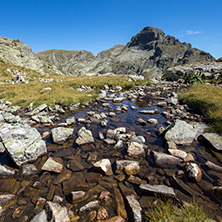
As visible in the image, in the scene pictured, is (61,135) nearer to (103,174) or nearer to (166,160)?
(103,174)

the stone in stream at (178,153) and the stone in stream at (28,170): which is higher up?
the stone in stream at (178,153)

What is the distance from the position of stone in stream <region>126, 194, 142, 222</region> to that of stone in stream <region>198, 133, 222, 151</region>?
6245 mm

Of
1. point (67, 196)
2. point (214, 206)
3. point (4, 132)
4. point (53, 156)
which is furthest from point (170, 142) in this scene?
point (4, 132)

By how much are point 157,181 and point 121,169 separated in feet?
5.47

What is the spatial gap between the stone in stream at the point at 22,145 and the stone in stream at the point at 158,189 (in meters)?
5.64

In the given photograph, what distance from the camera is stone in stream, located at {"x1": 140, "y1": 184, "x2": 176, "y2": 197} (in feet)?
14.5

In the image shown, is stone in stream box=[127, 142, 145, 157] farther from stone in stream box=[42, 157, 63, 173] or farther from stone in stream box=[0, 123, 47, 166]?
stone in stream box=[0, 123, 47, 166]

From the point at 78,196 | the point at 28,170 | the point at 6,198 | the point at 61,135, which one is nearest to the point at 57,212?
the point at 78,196

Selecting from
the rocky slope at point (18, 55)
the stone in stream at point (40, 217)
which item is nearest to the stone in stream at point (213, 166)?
the stone in stream at point (40, 217)

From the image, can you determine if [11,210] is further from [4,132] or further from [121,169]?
[121,169]

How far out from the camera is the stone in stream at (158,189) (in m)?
4.41

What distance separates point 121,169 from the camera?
582cm

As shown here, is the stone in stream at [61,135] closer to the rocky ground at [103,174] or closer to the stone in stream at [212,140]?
the rocky ground at [103,174]

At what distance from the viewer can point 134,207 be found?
13.1 ft
